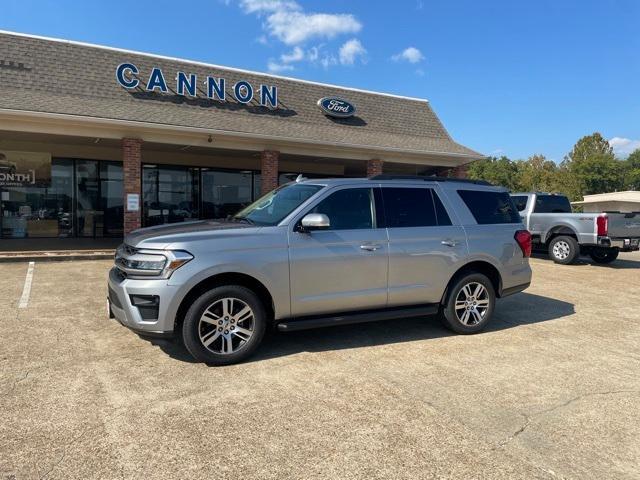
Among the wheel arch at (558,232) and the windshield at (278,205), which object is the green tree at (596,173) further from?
the windshield at (278,205)

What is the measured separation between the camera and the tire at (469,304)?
5.66 meters

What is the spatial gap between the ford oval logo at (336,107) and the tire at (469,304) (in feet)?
38.9

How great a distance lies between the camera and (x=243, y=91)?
1509cm

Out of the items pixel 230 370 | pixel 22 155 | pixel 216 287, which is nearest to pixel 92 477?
pixel 230 370

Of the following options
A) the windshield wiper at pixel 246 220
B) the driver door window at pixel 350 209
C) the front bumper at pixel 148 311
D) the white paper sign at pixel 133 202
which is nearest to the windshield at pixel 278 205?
the windshield wiper at pixel 246 220

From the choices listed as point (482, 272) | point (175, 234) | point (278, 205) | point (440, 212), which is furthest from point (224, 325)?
point (482, 272)

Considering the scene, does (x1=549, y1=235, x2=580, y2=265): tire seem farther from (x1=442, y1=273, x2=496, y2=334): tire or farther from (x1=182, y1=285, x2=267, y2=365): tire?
(x1=182, y1=285, x2=267, y2=365): tire

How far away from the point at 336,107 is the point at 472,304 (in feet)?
40.0

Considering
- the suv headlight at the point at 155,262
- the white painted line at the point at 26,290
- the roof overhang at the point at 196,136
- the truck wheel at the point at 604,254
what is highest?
the roof overhang at the point at 196,136

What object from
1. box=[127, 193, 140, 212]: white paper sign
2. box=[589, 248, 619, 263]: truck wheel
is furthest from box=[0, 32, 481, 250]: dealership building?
box=[589, 248, 619, 263]: truck wheel

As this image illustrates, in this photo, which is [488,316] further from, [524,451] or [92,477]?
[92,477]

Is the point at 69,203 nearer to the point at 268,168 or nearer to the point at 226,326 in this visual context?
the point at 268,168

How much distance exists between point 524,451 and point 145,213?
15986 millimetres

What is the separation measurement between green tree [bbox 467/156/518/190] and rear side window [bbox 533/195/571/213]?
187 ft
